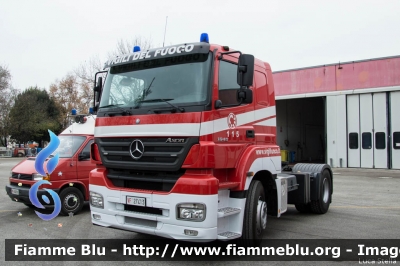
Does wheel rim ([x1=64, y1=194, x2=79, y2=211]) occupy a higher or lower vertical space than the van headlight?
lower

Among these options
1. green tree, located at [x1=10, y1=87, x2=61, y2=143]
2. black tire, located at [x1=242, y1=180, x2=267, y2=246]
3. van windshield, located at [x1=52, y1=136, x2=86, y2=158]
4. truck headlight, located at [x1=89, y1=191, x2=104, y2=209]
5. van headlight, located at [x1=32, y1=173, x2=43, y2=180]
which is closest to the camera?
black tire, located at [x1=242, y1=180, x2=267, y2=246]

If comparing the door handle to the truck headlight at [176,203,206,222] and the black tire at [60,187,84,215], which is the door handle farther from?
the black tire at [60,187,84,215]

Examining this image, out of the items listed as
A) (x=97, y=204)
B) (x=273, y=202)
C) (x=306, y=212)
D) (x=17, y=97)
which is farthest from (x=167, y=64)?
(x=17, y=97)

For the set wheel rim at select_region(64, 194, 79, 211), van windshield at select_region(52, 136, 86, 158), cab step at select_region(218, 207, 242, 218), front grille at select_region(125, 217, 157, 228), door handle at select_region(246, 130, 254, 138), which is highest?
door handle at select_region(246, 130, 254, 138)

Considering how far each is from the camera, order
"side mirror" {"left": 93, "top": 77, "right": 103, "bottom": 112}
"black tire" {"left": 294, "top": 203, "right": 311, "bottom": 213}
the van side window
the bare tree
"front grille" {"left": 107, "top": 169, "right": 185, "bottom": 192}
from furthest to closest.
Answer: the bare tree < "black tire" {"left": 294, "top": 203, "right": 311, "bottom": 213} < "side mirror" {"left": 93, "top": 77, "right": 103, "bottom": 112} < the van side window < "front grille" {"left": 107, "top": 169, "right": 185, "bottom": 192}

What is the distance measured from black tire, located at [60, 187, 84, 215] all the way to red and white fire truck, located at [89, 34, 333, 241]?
9.22 feet

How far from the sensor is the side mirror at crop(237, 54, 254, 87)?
4973 mm

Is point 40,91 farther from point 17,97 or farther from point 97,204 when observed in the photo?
point 97,204

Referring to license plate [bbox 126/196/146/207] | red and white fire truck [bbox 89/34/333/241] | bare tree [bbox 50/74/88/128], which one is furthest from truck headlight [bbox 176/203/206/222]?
bare tree [bbox 50/74/88/128]

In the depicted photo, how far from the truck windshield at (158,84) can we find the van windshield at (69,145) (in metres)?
3.25

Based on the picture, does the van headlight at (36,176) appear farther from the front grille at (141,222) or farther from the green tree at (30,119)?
the green tree at (30,119)

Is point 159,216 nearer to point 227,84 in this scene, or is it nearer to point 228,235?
point 228,235

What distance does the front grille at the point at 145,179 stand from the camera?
490 centimetres

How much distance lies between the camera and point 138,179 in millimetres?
5160
